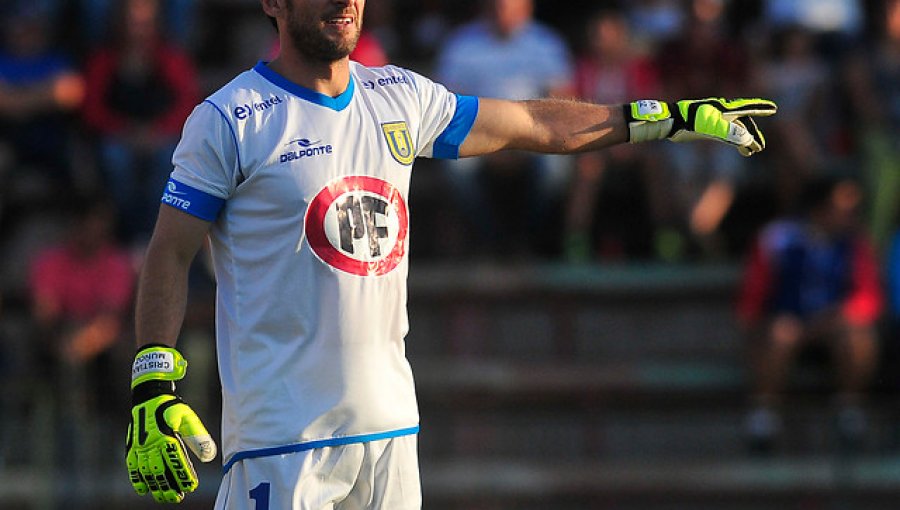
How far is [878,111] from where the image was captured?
1088 cm

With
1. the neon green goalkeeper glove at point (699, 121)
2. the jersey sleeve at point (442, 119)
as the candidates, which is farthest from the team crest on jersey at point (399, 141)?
the neon green goalkeeper glove at point (699, 121)

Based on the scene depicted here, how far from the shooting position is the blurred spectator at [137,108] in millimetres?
10531

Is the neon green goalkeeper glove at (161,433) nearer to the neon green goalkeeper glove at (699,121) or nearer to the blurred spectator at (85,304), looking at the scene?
the neon green goalkeeper glove at (699,121)

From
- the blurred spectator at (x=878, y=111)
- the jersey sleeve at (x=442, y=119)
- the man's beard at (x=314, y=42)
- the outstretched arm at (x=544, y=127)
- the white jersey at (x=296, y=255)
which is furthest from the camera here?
the blurred spectator at (x=878, y=111)

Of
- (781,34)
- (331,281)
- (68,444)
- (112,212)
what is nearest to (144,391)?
(331,281)

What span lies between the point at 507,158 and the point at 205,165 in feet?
19.3

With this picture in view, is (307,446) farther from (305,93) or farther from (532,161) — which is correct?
(532,161)

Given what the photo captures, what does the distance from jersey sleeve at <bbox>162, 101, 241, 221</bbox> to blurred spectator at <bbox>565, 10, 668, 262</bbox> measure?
598cm

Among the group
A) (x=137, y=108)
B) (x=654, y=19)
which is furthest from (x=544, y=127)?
(x=654, y=19)

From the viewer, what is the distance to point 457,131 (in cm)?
515

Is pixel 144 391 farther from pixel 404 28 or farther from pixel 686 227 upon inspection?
pixel 404 28

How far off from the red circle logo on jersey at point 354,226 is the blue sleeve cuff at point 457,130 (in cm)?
42

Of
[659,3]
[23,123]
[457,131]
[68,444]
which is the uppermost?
[659,3]

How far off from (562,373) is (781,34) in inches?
121
